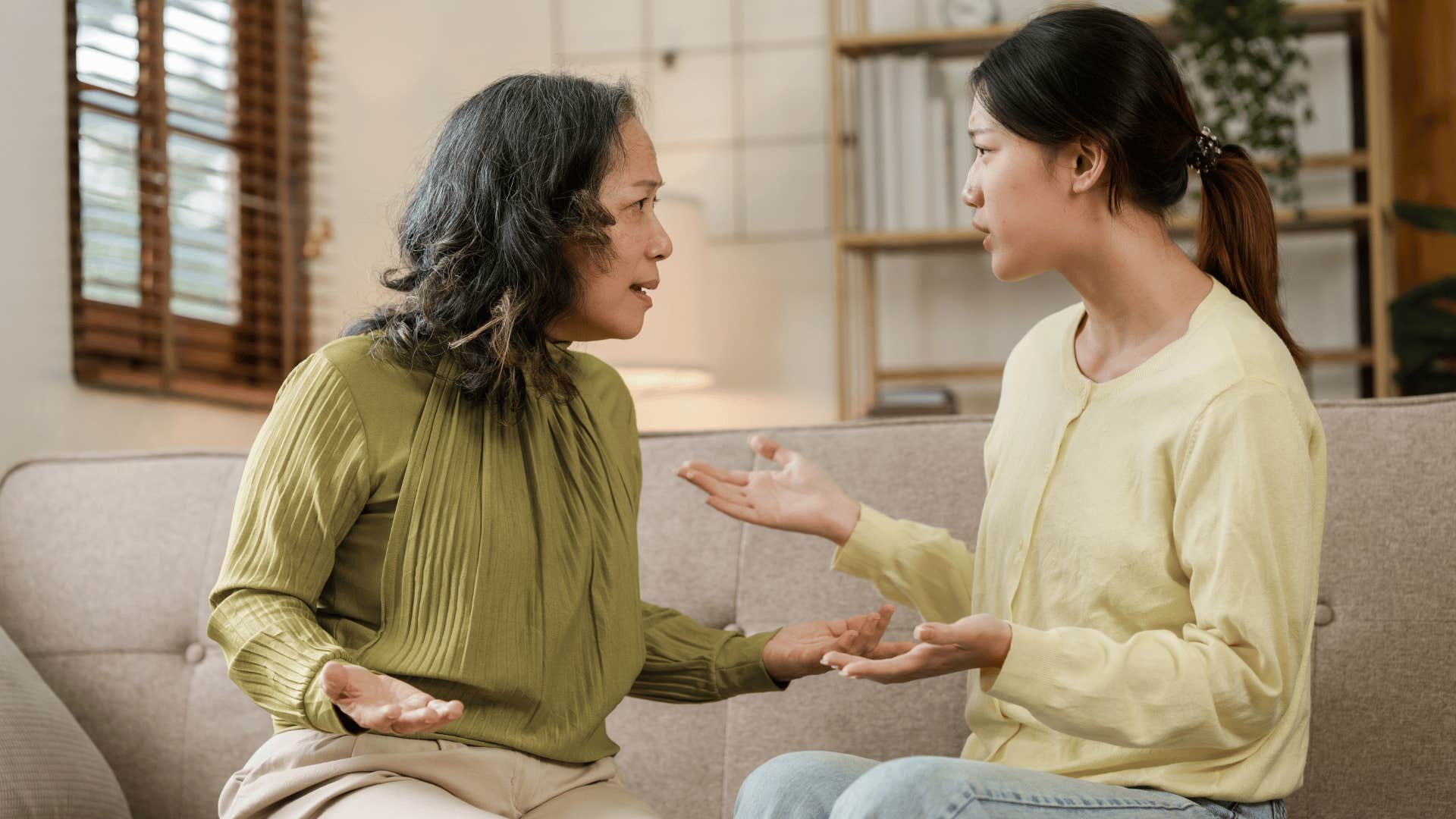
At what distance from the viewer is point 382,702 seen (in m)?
1.07

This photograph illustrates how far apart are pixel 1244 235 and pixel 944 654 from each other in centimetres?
52

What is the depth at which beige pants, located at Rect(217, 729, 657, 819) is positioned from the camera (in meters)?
1.12

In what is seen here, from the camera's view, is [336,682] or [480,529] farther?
[480,529]

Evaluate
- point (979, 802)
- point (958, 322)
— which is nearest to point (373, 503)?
point (979, 802)

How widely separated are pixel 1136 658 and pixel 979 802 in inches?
6.3

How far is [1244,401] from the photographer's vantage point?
1.13 m

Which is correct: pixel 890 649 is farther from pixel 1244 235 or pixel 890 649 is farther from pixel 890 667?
pixel 1244 235

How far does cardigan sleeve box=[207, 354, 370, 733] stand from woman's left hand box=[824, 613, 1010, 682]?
1.28 feet

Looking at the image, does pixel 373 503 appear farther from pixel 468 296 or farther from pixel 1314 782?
pixel 1314 782

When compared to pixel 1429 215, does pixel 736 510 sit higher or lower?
lower

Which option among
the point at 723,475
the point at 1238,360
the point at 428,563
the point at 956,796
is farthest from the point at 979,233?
the point at 956,796

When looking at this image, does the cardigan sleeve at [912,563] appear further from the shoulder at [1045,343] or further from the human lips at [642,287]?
the human lips at [642,287]

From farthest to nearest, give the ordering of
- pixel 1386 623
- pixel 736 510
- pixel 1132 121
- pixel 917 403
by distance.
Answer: pixel 917 403 < pixel 1386 623 < pixel 736 510 < pixel 1132 121

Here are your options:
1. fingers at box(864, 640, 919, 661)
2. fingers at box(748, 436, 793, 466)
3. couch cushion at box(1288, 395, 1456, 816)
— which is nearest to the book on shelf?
couch cushion at box(1288, 395, 1456, 816)
